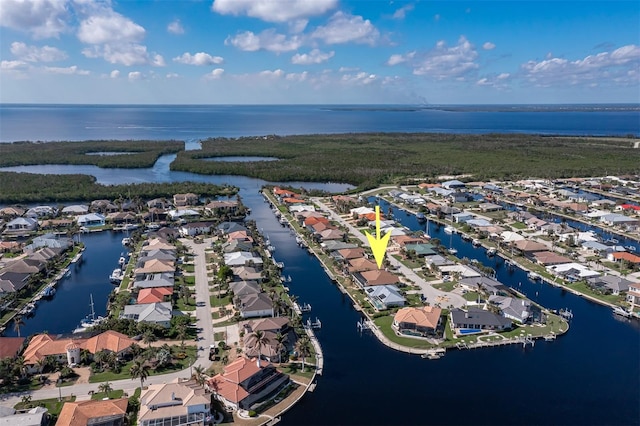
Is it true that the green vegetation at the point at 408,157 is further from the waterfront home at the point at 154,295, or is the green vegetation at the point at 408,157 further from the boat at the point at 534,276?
the waterfront home at the point at 154,295

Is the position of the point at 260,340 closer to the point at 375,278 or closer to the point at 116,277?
the point at 375,278

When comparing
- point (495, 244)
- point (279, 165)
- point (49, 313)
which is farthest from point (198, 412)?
point (279, 165)

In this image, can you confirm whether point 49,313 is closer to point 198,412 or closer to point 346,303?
point 198,412

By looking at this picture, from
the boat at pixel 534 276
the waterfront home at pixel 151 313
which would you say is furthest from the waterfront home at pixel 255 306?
the boat at pixel 534 276

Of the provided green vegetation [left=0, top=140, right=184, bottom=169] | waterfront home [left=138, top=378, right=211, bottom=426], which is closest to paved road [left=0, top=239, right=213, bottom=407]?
waterfront home [left=138, top=378, right=211, bottom=426]

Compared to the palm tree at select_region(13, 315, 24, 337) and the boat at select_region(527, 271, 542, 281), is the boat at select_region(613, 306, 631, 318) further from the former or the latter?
the palm tree at select_region(13, 315, 24, 337)
